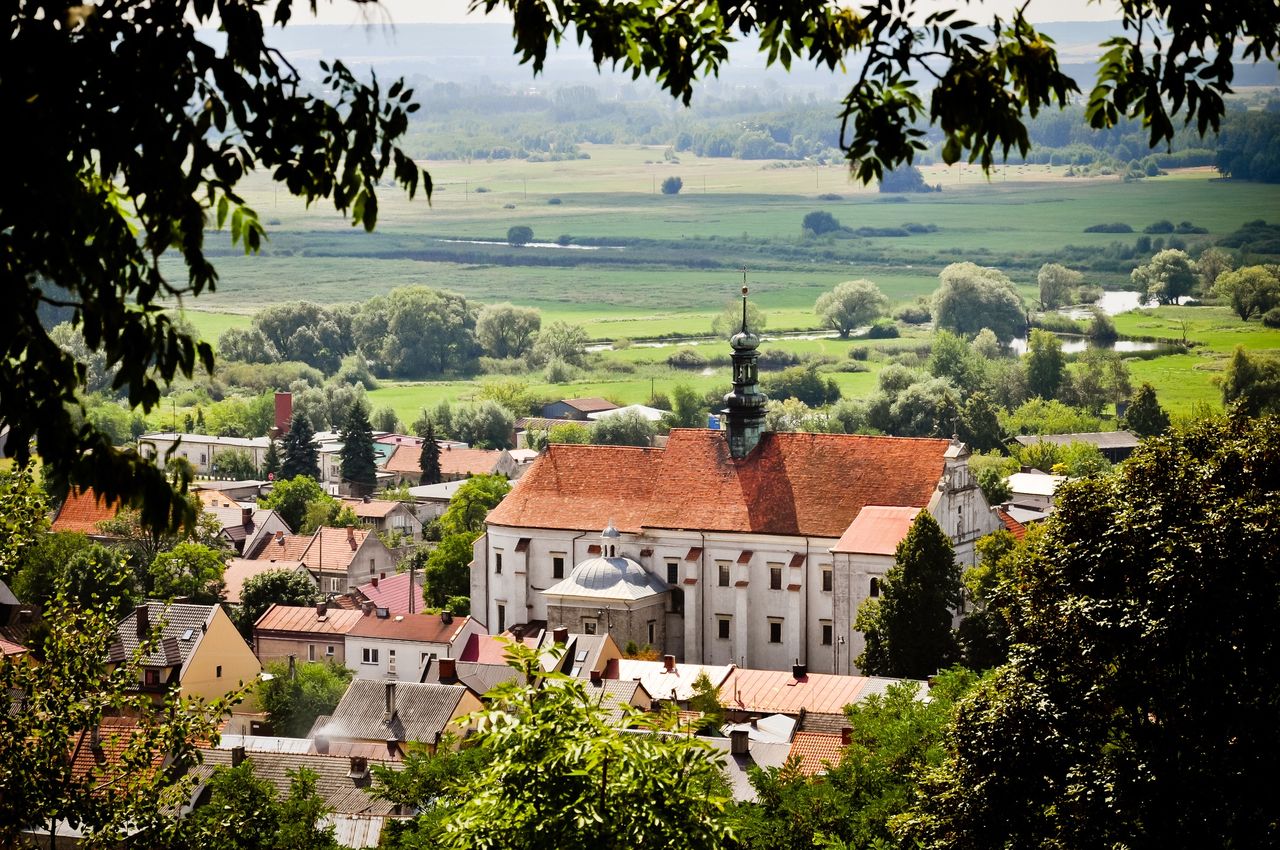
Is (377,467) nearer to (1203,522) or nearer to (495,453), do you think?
(495,453)

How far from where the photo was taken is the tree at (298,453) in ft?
430

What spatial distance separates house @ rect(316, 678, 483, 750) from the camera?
5428 centimetres

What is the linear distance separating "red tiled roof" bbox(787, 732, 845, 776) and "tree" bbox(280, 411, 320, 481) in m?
85.5

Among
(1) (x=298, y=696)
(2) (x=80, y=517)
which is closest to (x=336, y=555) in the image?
(2) (x=80, y=517)

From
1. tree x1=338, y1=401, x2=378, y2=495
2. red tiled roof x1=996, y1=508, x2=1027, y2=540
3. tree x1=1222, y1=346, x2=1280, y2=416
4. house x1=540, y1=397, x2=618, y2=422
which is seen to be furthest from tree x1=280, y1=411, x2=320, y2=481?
tree x1=1222, y1=346, x2=1280, y2=416

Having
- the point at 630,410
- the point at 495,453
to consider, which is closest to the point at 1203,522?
the point at 495,453

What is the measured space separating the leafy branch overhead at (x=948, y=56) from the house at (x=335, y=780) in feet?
84.2

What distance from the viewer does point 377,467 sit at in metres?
142

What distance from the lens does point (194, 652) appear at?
62.0m

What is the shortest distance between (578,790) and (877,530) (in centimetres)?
4653

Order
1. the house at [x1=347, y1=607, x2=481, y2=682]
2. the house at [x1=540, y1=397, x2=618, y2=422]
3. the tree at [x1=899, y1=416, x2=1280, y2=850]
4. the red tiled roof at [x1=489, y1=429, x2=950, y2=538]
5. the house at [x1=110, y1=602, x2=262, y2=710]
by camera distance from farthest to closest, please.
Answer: the house at [x1=540, y1=397, x2=618, y2=422], the house at [x1=347, y1=607, x2=481, y2=682], the red tiled roof at [x1=489, y1=429, x2=950, y2=538], the house at [x1=110, y1=602, x2=262, y2=710], the tree at [x1=899, y1=416, x2=1280, y2=850]

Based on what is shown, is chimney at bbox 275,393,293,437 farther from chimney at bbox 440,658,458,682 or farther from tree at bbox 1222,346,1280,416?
chimney at bbox 440,658,458,682

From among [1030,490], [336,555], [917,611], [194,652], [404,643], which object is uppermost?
[917,611]

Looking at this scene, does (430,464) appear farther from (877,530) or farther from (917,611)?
(917,611)
